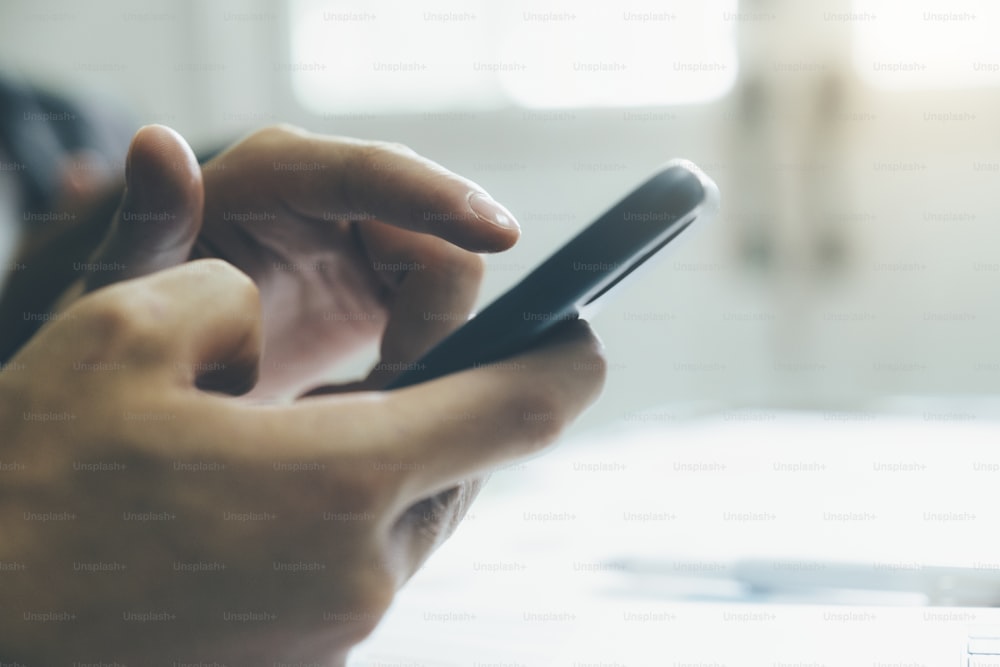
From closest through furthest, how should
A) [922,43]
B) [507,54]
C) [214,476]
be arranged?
[214,476], [922,43], [507,54]

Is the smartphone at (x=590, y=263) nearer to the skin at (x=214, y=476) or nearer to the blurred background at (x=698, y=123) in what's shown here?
the skin at (x=214, y=476)

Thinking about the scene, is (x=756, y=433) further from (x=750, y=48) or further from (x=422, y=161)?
(x=750, y=48)

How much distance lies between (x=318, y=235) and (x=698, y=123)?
3.65 feet

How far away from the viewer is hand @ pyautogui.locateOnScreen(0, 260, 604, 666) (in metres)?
0.26

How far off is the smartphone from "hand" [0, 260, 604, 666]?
0.01m

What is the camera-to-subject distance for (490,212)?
14.2 inches

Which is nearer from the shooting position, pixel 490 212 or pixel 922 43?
pixel 490 212

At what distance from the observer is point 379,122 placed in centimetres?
158

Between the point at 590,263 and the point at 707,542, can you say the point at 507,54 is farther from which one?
the point at 590,263

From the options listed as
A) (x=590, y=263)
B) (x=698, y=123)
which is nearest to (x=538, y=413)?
(x=590, y=263)

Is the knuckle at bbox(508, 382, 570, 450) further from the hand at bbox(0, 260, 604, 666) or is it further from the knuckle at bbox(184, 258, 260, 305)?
the knuckle at bbox(184, 258, 260, 305)

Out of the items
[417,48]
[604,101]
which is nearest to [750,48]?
[604,101]

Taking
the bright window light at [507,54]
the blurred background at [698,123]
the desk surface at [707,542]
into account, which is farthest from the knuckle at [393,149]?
the bright window light at [507,54]

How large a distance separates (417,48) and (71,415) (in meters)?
1.39
